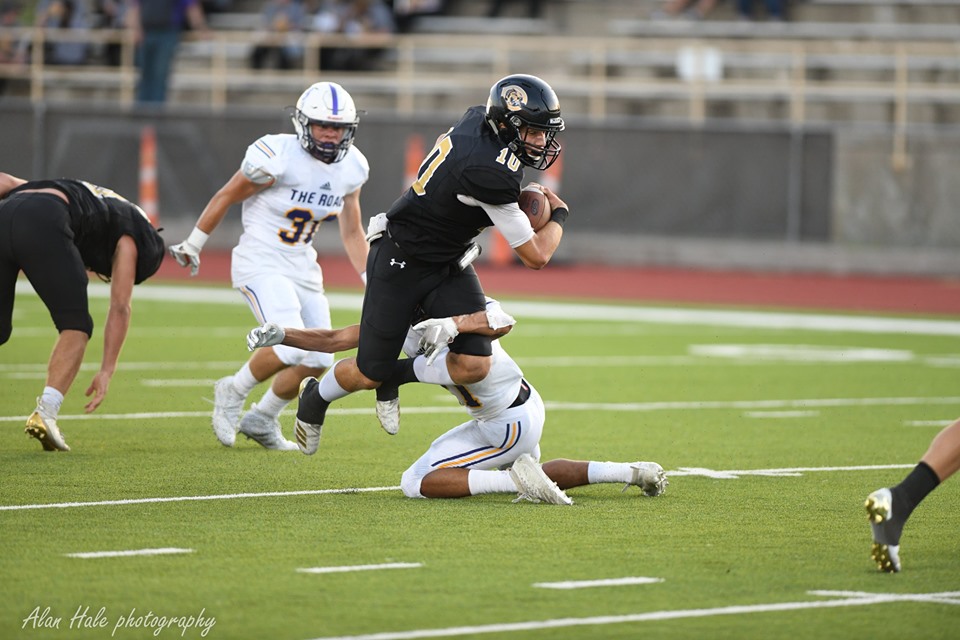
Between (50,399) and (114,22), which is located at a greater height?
(114,22)

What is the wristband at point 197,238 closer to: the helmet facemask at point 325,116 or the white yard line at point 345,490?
the helmet facemask at point 325,116

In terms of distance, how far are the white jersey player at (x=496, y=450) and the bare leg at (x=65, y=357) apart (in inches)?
73.6

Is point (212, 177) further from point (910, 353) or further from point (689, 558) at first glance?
point (689, 558)

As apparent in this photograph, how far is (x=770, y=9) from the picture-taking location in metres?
23.7

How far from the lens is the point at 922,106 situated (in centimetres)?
2225

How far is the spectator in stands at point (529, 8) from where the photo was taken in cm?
2577

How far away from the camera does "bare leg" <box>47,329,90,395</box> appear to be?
27.0ft

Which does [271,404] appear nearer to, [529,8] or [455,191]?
[455,191]

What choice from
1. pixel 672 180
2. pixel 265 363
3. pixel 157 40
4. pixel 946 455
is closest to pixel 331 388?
pixel 265 363

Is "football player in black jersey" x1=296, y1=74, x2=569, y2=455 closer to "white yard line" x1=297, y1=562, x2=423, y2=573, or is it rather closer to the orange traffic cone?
"white yard line" x1=297, y1=562, x2=423, y2=573

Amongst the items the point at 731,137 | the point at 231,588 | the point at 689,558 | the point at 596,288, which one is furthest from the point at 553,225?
the point at 731,137

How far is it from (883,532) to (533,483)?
1.67 meters

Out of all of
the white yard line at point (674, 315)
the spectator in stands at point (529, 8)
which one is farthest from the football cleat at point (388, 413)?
the spectator in stands at point (529, 8)

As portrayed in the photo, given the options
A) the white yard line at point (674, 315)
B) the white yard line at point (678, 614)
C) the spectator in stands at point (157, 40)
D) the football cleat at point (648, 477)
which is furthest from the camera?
the spectator in stands at point (157, 40)
